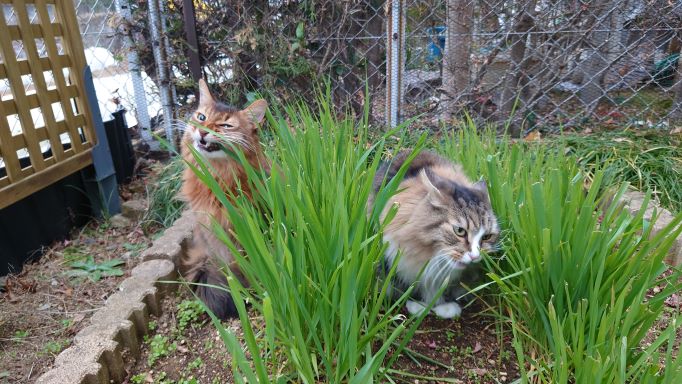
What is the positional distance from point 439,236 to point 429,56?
91.1 inches

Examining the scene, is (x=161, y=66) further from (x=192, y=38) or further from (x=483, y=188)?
(x=483, y=188)

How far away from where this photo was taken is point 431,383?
1252 mm

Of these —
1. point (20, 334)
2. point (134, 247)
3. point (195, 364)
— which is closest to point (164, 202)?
point (134, 247)

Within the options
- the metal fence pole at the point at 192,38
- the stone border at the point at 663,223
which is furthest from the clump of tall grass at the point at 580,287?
the metal fence pole at the point at 192,38

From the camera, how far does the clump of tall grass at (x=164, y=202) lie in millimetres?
2869

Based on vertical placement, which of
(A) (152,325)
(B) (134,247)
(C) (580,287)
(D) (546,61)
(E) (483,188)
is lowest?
(B) (134,247)

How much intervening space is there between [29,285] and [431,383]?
195cm

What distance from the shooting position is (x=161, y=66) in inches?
140

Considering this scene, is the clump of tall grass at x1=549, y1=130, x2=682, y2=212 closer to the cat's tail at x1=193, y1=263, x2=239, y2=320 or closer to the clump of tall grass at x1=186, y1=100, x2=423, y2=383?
the clump of tall grass at x1=186, y1=100, x2=423, y2=383

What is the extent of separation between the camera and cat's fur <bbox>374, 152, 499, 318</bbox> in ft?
4.57

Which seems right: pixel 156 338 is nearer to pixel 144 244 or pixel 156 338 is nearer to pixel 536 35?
pixel 144 244

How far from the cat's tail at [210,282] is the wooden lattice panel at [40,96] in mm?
1056

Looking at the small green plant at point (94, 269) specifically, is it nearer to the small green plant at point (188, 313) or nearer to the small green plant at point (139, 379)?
the small green plant at point (188, 313)

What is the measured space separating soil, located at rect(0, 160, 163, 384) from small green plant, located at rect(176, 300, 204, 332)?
1.57 ft
